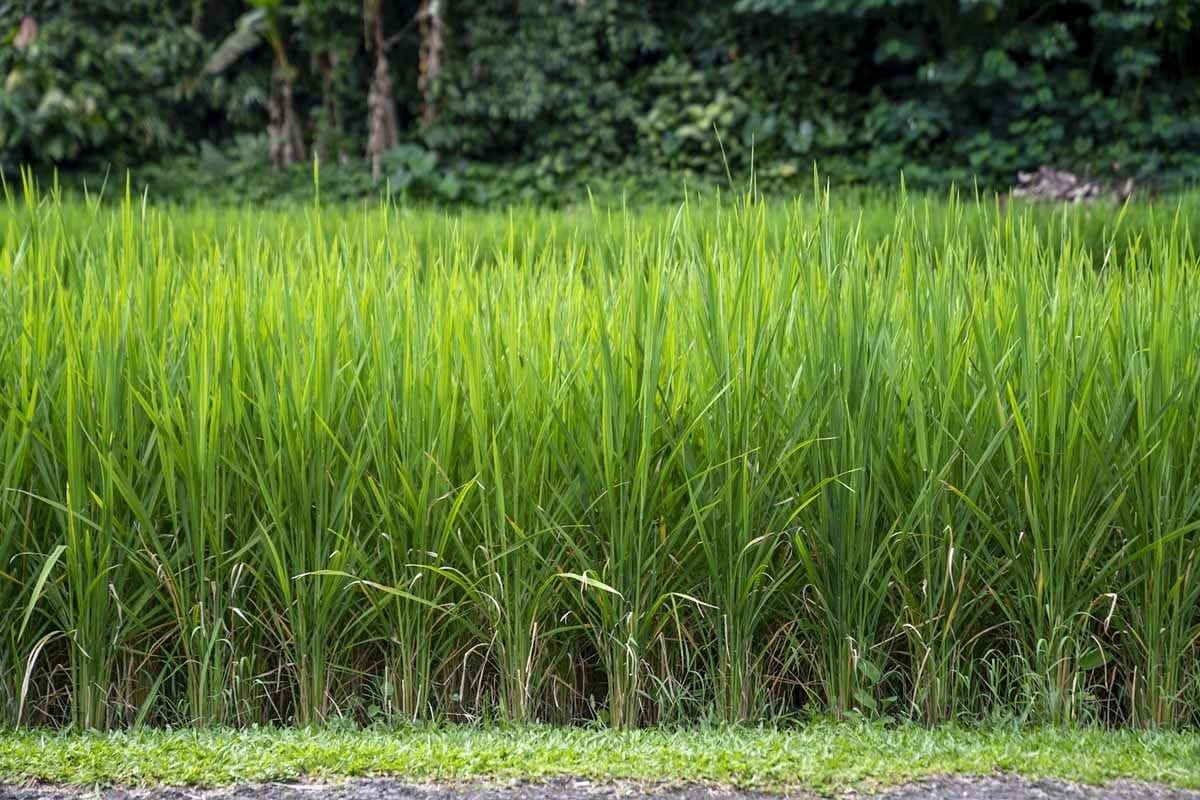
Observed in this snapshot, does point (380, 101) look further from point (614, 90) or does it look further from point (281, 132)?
point (614, 90)

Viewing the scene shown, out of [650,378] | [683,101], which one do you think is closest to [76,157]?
[683,101]

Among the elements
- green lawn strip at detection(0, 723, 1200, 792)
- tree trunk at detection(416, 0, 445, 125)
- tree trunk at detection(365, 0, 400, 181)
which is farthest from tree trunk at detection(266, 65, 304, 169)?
green lawn strip at detection(0, 723, 1200, 792)

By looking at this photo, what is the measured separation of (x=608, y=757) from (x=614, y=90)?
928 cm

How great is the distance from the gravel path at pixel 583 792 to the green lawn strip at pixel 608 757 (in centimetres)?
3

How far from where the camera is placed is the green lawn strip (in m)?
1.99

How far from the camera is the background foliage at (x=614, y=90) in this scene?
9.68m

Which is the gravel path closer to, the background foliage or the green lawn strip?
the green lawn strip

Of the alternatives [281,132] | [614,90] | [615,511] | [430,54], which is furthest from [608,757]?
[281,132]

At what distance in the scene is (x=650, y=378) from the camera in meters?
2.38

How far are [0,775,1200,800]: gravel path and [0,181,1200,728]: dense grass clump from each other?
426 mm

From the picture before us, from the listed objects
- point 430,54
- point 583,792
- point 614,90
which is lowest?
point 583,792

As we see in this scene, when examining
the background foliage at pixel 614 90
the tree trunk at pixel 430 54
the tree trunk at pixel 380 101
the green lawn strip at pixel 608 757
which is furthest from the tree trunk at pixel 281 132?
the green lawn strip at pixel 608 757

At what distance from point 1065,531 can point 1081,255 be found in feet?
2.91

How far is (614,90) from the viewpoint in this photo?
1073cm
